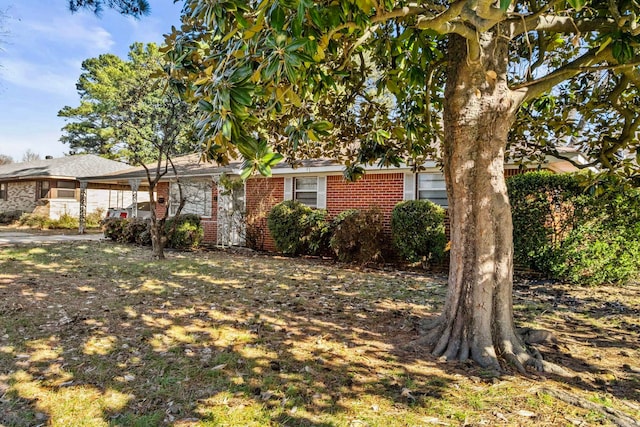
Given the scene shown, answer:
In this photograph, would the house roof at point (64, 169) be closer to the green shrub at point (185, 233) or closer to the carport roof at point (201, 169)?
the carport roof at point (201, 169)

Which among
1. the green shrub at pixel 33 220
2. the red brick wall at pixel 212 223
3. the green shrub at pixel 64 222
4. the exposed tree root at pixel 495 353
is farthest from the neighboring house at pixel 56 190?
the exposed tree root at pixel 495 353

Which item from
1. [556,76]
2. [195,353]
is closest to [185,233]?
[195,353]

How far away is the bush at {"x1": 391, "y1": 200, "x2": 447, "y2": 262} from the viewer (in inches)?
369

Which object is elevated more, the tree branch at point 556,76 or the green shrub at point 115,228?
the tree branch at point 556,76

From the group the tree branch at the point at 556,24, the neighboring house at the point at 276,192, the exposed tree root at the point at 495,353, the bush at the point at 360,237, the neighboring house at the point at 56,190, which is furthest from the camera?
the neighboring house at the point at 56,190

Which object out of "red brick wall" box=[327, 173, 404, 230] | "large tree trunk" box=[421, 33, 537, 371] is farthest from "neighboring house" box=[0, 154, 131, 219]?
"large tree trunk" box=[421, 33, 537, 371]

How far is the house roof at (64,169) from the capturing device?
2373cm

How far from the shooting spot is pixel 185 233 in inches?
514

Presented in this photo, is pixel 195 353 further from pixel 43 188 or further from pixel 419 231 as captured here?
pixel 43 188

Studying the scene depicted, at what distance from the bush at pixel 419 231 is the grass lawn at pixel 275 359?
7.84 ft

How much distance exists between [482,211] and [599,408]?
1.81 meters

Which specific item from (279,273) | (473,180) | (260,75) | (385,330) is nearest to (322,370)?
(385,330)

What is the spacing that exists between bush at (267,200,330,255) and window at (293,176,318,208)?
1.03 m

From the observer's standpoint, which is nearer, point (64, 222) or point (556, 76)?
point (556, 76)
